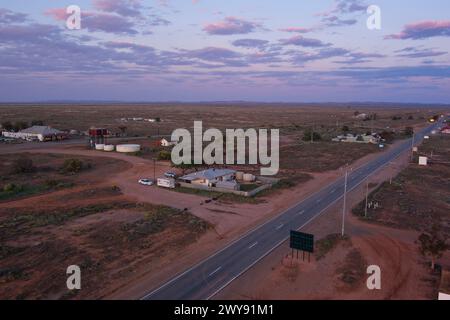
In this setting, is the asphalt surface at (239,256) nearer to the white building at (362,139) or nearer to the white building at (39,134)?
the white building at (362,139)

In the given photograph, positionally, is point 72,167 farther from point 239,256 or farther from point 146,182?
point 239,256

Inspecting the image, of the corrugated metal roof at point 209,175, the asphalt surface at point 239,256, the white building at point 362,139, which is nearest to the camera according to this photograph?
the asphalt surface at point 239,256

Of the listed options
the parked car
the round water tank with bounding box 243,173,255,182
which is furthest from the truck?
the round water tank with bounding box 243,173,255,182

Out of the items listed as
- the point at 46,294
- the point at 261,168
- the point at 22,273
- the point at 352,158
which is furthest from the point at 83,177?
the point at 352,158

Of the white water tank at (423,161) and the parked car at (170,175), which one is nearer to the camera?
the parked car at (170,175)

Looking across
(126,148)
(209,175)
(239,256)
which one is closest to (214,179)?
(209,175)

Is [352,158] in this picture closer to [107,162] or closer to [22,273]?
[107,162]

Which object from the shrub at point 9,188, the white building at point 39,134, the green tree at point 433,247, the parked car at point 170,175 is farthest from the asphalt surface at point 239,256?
the white building at point 39,134
